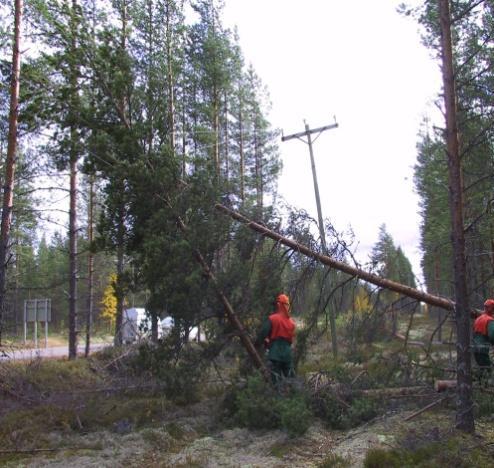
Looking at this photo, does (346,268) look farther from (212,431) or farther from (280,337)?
(212,431)

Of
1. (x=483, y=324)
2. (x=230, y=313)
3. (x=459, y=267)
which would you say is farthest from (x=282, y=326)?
(x=459, y=267)

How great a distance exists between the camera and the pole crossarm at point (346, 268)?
26.3 feet

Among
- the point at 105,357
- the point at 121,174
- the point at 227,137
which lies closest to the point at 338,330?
the point at 105,357

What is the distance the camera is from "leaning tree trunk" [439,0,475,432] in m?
6.49

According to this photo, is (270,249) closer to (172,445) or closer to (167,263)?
(167,263)

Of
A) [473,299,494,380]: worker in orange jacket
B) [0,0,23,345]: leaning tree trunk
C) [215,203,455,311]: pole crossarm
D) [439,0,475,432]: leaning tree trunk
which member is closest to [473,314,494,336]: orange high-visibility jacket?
[473,299,494,380]: worker in orange jacket

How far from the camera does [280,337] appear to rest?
9.42m

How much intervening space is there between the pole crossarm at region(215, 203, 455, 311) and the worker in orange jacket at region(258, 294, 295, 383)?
939mm

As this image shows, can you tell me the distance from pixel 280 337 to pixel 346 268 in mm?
1771

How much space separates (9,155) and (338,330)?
439 inches

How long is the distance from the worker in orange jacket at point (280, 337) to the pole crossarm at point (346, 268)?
0.94 m

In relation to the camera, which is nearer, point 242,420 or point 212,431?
point 242,420

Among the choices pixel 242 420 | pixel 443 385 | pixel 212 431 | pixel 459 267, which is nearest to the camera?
pixel 459 267

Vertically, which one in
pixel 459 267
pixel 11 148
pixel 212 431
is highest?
pixel 11 148
